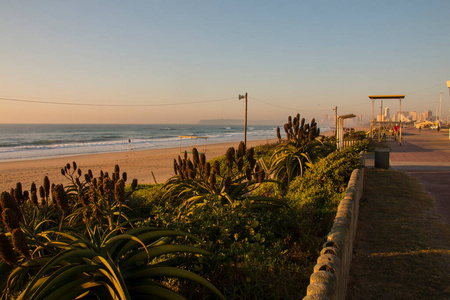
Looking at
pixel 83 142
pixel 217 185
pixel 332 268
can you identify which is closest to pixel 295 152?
pixel 217 185

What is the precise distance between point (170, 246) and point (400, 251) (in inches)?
126

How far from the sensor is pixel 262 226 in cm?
311

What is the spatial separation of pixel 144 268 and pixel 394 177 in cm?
811

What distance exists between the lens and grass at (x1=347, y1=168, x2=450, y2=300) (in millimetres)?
2967

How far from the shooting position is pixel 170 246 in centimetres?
207

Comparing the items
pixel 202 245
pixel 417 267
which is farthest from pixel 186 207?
pixel 417 267

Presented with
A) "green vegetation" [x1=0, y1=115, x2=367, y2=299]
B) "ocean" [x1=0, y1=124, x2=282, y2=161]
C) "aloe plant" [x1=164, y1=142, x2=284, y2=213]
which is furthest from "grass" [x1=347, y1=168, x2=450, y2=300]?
"ocean" [x1=0, y1=124, x2=282, y2=161]

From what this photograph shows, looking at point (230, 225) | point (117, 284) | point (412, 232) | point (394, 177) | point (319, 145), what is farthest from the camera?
point (394, 177)

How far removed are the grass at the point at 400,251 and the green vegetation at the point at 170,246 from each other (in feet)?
2.01

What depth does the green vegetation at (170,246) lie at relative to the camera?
182 cm

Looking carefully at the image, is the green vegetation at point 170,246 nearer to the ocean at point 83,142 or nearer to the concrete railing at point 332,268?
the concrete railing at point 332,268

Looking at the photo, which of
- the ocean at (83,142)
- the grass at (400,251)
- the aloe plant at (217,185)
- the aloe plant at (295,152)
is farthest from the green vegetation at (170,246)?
the ocean at (83,142)

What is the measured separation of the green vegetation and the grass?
24.2 inches

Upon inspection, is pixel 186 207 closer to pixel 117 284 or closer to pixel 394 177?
pixel 117 284
